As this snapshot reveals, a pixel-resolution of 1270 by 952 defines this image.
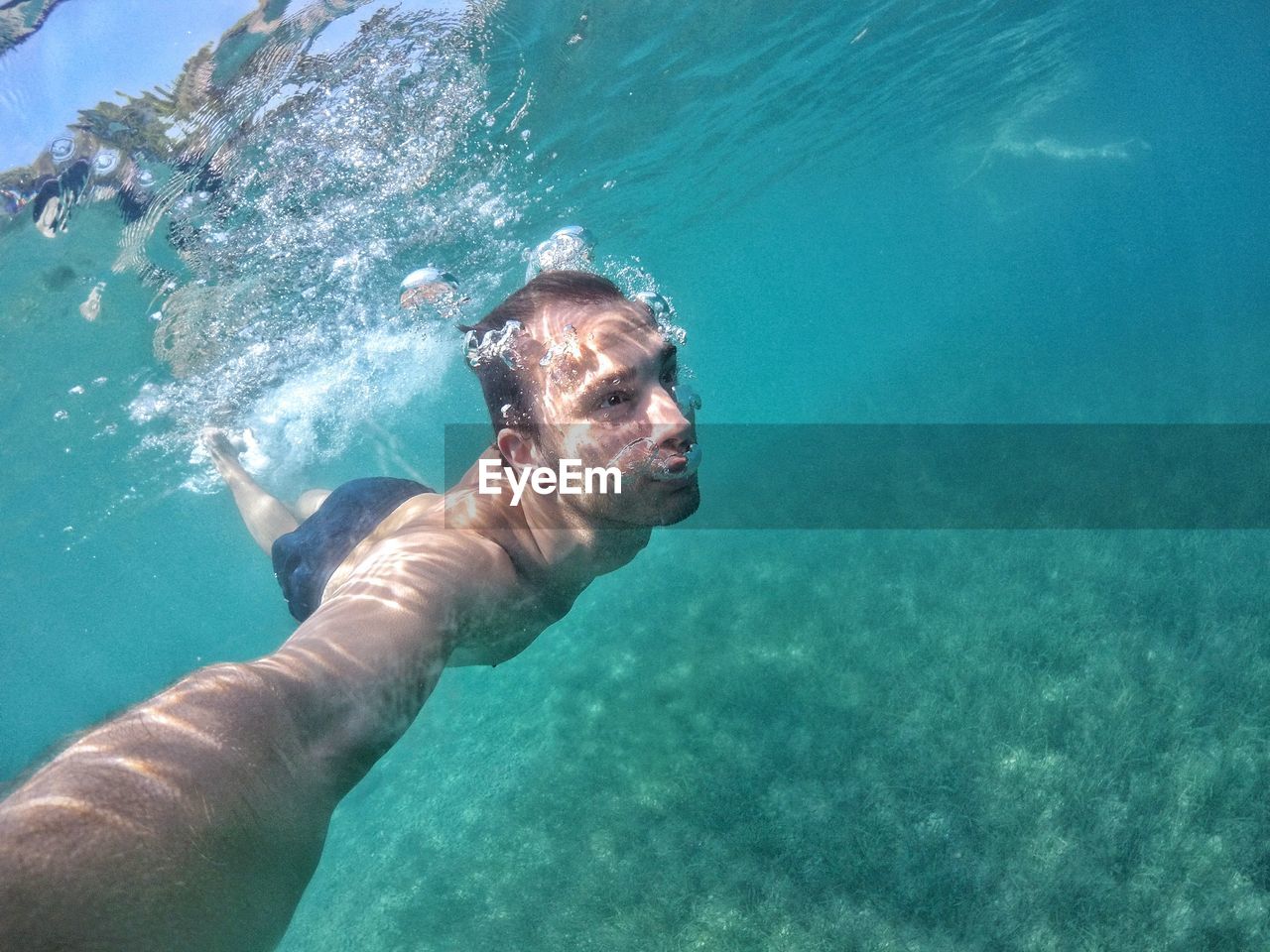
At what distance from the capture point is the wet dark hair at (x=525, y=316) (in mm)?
3236

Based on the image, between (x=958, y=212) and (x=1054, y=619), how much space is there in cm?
8047

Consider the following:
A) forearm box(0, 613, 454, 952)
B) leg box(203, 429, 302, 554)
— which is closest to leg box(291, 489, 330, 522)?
leg box(203, 429, 302, 554)

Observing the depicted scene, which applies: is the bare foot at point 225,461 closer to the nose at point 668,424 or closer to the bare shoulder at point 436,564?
the bare shoulder at point 436,564

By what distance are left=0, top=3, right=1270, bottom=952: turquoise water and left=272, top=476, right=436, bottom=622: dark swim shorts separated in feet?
14.6

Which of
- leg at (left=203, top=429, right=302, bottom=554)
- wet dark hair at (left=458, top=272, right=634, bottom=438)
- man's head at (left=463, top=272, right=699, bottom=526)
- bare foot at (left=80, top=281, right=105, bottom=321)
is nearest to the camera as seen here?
man's head at (left=463, top=272, right=699, bottom=526)

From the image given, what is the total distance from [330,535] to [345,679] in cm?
376

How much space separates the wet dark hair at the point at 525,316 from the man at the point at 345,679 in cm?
1

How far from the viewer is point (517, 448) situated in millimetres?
3275

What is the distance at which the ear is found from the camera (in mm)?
3242

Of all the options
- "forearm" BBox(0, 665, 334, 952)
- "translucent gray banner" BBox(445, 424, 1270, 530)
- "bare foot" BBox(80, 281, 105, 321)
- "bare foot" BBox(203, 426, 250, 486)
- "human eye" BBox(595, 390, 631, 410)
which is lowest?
"translucent gray banner" BBox(445, 424, 1270, 530)

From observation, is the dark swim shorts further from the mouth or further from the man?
the mouth
